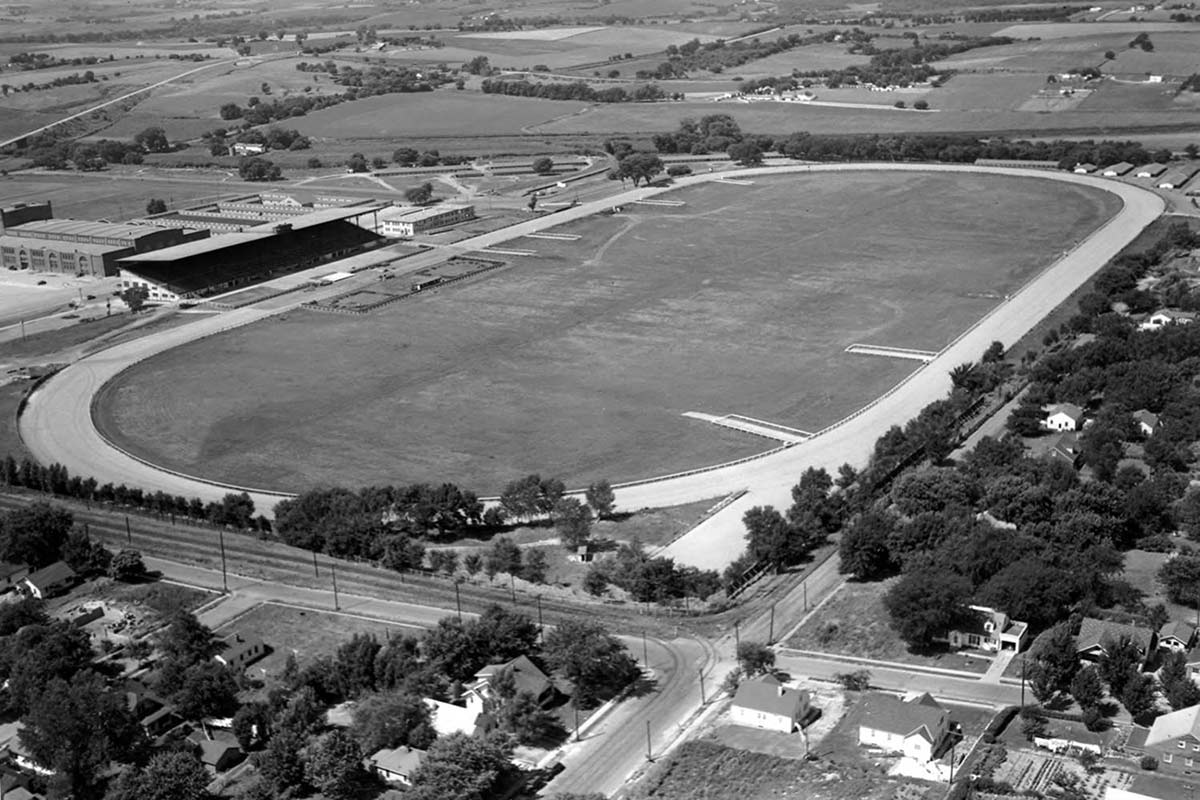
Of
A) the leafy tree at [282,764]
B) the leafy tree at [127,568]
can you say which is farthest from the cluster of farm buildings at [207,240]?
the leafy tree at [282,764]

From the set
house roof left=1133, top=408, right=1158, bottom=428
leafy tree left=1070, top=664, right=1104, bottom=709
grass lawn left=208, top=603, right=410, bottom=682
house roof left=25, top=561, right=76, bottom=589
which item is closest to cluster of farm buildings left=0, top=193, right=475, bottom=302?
house roof left=25, top=561, right=76, bottom=589

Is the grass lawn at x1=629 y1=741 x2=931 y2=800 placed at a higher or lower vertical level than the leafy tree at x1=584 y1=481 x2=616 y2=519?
lower

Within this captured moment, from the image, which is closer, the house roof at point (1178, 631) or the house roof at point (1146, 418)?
the house roof at point (1178, 631)

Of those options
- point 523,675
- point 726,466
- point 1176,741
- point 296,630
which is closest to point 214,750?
point 296,630

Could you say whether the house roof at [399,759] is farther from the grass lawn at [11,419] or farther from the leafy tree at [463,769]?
the grass lawn at [11,419]

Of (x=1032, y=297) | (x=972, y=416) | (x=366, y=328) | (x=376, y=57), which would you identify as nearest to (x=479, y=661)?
(x=972, y=416)

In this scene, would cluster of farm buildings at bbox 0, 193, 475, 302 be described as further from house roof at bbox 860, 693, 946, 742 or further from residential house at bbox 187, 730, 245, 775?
house roof at bbox 860, 693, 946, 742

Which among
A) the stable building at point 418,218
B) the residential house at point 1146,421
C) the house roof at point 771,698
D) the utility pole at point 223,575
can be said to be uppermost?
the stable building at point 418,218
